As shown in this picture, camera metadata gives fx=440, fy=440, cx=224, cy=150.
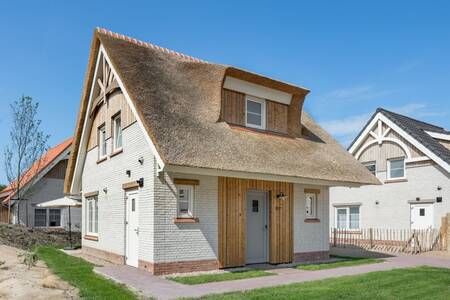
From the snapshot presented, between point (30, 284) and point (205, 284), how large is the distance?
4.26 meters

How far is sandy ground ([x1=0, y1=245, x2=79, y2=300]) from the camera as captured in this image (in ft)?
31.5

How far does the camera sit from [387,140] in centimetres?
2655

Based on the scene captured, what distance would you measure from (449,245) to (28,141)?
91.0ft

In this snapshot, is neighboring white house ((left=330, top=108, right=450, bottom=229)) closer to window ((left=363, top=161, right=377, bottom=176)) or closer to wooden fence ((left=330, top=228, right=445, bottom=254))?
window ((left=363, top=161, right=377, bottom=176))

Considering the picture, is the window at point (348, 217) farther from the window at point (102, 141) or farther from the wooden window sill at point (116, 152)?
the wooden window sill at point (116, 152)

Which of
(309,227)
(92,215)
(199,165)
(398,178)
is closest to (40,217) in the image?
(92,215)

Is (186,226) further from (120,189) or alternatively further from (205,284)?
(120,189)

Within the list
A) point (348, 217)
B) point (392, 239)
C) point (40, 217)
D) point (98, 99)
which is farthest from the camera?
point (40, 217)

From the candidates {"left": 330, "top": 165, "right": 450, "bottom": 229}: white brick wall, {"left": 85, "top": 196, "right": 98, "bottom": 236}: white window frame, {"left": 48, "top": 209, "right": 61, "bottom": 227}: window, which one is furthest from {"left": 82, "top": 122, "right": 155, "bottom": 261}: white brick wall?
{"left": 330, "top": 165, "right": 450, "bottom": 229}: white brick wall

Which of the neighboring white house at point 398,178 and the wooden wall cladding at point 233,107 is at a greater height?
the wooden wall cladding at point 233,107

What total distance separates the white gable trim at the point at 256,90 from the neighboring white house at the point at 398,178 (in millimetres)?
11178

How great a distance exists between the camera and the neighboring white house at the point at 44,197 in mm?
29750

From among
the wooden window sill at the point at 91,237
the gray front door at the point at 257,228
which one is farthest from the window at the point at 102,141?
the gray front door at the point at 257,228

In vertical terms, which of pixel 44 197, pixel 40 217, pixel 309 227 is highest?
pixel 44 197
